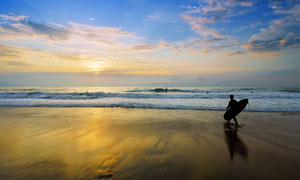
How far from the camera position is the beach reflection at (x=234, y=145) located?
3785 millimetres

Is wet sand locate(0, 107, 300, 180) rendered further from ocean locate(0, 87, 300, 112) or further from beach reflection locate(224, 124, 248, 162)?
ocean locate(0, 87, 300, 112)

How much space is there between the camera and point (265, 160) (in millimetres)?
Result: 3420

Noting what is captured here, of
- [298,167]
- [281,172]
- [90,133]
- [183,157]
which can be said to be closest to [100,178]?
[183,157]

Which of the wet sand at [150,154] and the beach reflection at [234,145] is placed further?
the beach reflection at [234,145]

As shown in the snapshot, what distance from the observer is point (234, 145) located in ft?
14.5

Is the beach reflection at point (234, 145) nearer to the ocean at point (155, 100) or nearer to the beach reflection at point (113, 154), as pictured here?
the beach reflection at point (113, 154)

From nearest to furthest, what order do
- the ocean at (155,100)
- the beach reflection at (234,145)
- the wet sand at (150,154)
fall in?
1. the wet sand at (150,154)
2. the beach reflection at (234,145)
3. the ocean at (155,100)

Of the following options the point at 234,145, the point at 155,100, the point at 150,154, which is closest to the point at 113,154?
the point at 150,154

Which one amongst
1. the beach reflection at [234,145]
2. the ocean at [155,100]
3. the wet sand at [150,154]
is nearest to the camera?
the wet sand at [150,154]

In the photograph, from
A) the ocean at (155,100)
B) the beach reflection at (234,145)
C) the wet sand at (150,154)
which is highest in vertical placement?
the ocean at (155,100)

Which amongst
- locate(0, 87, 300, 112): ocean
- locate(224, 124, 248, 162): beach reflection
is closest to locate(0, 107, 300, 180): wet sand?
locate(224, 124, 248, 162): beach reflection

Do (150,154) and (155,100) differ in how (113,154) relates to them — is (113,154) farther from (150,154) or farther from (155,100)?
(155,100)

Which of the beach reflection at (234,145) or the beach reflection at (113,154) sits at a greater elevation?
the beach reflection at (113,154)

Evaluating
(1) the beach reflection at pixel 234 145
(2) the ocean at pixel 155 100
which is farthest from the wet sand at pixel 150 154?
(2) the ocean at pixel 155 100
